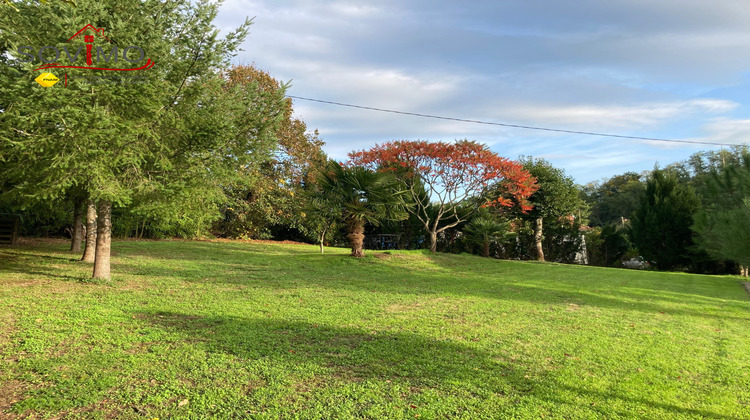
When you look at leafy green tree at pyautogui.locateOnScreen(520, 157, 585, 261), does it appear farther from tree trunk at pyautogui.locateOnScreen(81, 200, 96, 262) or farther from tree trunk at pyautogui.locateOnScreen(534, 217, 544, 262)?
tree trunk at pyautogui.locateOnScreen(81, 200, 96, 262)

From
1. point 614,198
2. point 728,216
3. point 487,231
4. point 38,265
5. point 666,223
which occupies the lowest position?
point 38,265

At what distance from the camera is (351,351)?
3.79 m

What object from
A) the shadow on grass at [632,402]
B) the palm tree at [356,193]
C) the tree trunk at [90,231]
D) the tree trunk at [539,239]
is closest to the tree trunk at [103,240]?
the tree trunk at [90,231]

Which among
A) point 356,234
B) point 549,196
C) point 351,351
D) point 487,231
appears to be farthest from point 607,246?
point 351,351

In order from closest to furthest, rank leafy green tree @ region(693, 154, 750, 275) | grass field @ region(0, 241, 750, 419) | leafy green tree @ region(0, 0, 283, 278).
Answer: grass field @ region(0, 241, 750, 419) < leafy green tree @ region(0, 0, 283, 278) < leafy green tree @ region(693, 154, 750, 275)

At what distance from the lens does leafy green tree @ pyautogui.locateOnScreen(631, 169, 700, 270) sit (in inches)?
679

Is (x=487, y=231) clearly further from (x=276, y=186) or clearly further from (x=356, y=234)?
(x=276, y=186)

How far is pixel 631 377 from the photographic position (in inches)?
133

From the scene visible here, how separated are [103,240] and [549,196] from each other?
15.7 meters

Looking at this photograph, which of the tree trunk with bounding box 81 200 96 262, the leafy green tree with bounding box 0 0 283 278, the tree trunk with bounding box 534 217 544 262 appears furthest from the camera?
the tree trunk with bounding box 534 217 544 262

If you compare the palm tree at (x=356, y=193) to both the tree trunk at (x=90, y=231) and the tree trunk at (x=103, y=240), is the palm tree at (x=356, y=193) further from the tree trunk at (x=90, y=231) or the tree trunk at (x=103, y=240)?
the tree trunk at (x=103, y=240)

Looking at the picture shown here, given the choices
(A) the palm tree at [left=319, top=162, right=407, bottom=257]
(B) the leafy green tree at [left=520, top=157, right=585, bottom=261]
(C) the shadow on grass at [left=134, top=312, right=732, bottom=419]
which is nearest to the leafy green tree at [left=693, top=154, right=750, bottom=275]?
(B) the leafy green tree at [left=520, top=157, right=585, bottom=261]

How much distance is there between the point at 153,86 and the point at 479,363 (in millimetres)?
5589

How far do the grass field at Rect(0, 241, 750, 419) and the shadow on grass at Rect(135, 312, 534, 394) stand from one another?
0.02 m
